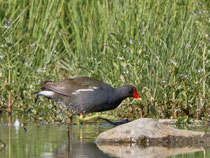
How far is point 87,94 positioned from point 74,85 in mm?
334

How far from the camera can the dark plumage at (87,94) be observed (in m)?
9.30

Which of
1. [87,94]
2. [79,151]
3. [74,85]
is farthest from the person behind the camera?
[74,85]

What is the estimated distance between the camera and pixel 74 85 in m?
9.58

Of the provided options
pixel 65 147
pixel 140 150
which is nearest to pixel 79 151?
pixel 65 147

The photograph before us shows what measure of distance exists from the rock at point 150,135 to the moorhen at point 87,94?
7.59 ft

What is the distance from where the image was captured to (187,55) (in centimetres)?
990

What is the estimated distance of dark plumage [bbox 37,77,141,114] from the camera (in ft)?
30.5

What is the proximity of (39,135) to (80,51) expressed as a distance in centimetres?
404

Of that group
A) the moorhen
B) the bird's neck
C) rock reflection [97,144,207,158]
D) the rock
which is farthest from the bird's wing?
rock reflection [97,144,207,158]

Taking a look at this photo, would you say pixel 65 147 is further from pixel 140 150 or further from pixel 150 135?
pixel 150 135

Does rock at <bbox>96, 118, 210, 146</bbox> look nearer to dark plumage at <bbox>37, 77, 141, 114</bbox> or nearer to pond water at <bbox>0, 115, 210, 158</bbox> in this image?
pond water at <bbox>0, 115, 210, 158</bbox>

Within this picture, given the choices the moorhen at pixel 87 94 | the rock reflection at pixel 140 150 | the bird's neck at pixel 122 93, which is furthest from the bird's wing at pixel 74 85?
the rock reflection at pixel 140 150

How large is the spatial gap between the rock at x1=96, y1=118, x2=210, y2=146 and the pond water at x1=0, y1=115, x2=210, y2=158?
0.19 meters

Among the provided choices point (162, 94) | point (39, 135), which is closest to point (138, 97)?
point (162, 94)
